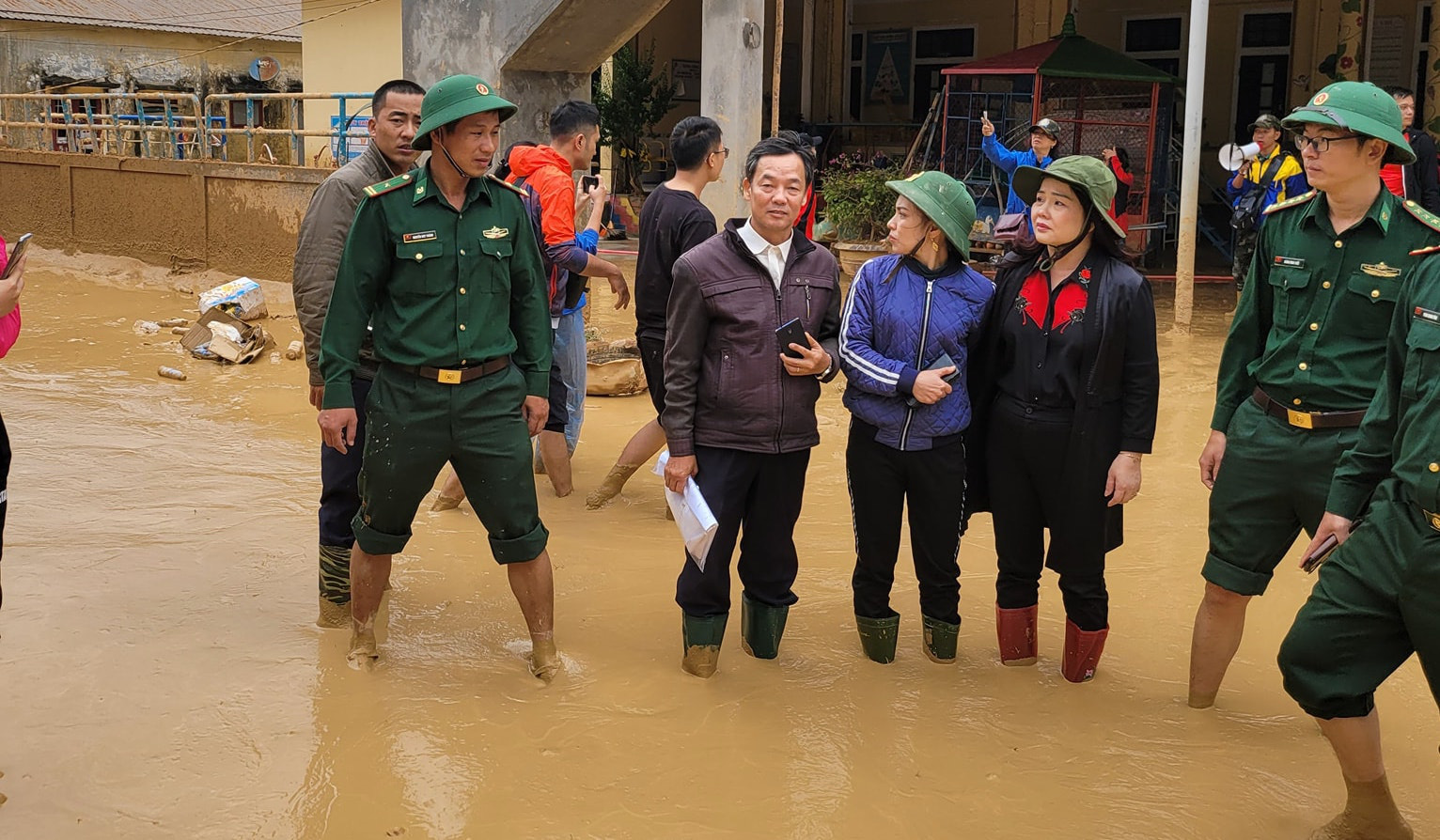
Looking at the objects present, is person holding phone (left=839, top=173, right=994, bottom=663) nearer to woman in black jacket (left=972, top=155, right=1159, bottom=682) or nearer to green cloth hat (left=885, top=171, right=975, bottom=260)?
green cloth hat (left=885, top=171, right=975, bottom=260)

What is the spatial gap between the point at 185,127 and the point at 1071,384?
14222mm

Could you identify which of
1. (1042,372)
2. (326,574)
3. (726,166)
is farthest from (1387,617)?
(726,166)

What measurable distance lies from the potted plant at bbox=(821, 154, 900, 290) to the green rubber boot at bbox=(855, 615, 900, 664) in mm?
8988

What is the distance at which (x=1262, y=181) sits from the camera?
10062 millimetres

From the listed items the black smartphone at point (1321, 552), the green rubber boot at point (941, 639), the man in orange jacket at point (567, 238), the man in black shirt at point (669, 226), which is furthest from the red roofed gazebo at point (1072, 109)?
the black smartphone at point (1321, 552)

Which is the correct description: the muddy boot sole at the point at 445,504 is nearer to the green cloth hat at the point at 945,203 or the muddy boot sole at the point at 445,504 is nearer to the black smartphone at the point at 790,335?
the black smartphone at the point at 790,335

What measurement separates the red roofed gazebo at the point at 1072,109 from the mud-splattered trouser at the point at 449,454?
33.3 feet

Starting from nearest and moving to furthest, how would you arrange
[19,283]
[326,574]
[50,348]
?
[19,283], [326,574], [50,348]

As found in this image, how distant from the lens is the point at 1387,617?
9.52 ft

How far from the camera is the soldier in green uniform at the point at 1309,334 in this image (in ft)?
11.3

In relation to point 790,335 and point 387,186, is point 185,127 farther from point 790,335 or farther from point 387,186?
point 790,335

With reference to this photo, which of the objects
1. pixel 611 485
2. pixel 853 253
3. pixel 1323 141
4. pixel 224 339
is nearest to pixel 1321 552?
pixel 1323 141

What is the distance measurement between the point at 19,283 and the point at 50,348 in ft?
25.0

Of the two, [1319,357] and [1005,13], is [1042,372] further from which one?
[1005,13]
